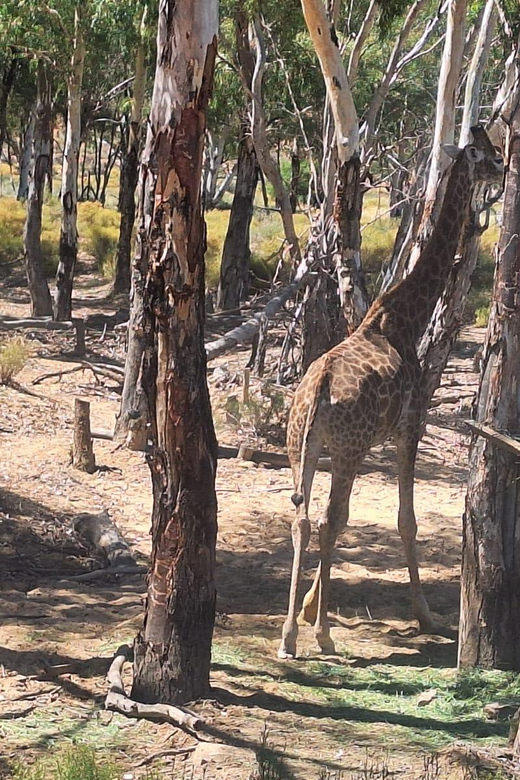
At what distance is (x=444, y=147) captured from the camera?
8047mm

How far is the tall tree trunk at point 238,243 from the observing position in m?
21.9

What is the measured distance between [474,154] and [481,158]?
0.07 m

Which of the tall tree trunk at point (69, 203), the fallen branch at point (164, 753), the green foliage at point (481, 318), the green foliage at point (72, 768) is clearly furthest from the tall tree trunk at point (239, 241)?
the green foliage at point (72, 768)

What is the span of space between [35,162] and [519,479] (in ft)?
54.1

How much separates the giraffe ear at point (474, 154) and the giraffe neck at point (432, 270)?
39 millimetres

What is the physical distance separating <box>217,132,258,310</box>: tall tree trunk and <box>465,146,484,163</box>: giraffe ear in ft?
45.7

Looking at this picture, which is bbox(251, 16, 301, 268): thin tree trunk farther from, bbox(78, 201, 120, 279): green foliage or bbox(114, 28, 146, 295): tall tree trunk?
bbox(78, 201, 120, 279): green foliage

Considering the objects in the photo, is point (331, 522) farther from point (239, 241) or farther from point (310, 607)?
point (239, 241)

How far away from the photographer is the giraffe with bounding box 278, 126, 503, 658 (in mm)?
6898

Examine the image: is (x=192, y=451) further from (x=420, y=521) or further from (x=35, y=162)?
(x=35, y=162)

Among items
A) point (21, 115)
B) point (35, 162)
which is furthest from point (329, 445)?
point (21, 115)

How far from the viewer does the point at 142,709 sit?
544 cm

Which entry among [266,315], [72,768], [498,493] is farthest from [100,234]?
[72,768]

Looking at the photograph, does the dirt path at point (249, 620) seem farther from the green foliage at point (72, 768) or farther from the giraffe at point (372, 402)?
the giraffe at point (372, 402)
